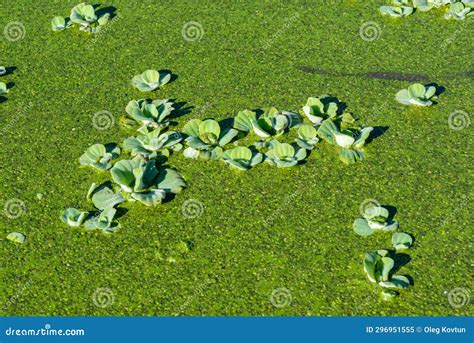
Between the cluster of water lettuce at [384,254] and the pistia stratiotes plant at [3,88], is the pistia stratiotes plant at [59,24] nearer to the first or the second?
the pistia stratiotes plant at [3,88]

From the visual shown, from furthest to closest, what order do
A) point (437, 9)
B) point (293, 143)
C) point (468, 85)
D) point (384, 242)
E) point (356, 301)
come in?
1. point (437, 9)
2. point (468, 85)
3. point (293, 143)
4. point (384, 242)
5. point (356, 301)

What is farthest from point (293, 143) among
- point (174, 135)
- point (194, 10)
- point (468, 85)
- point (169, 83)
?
point (194, 10)

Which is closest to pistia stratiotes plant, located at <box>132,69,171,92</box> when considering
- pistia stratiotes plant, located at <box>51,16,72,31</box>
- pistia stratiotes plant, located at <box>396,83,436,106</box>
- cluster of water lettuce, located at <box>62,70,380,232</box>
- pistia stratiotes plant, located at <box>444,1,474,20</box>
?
cluster of water lettuce, located at <box>62,70,380,232</box>

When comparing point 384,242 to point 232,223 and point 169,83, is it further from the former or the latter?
point 169,83

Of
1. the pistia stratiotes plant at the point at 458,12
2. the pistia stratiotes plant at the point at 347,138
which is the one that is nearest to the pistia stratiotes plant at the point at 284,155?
the pistia stratiotes plant at the point at 347,138

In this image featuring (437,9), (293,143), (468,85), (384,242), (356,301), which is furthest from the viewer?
(437,9)

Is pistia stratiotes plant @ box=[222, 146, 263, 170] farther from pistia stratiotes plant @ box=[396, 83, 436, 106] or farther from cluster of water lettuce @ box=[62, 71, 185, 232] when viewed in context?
pistia stratiotes plant @ box=[396, 83, 436, 106]
